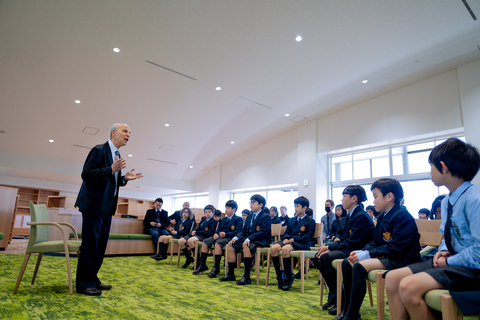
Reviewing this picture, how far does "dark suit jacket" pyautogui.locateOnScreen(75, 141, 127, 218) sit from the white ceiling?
114 inches

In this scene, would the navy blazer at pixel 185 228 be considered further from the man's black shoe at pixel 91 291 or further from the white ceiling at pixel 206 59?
the man's black shoe at pixel 91 291

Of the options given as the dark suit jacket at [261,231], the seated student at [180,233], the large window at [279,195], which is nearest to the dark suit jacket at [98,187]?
the dark suit jacket at [261,231]

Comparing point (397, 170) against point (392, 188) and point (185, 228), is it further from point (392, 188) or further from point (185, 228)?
point (392, 188)

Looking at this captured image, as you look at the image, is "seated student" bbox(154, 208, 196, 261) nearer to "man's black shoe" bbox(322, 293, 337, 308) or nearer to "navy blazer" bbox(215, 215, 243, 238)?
"navy blazer" bbox(215, 215, 243, 238)

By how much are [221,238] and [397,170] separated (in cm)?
486

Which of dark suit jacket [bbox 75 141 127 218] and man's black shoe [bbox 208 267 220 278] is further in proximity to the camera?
man's black shoe [bbox 208 267 220 278]

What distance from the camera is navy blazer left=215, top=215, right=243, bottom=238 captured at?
15.3 feet

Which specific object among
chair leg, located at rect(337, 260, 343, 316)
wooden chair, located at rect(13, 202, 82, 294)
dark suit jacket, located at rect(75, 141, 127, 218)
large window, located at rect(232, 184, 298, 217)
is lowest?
chair leg, located at rect(337, 260, 343, 316)

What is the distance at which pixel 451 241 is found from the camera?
1496 mm

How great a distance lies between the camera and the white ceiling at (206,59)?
15.1ft

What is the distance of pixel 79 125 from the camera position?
26.2ft

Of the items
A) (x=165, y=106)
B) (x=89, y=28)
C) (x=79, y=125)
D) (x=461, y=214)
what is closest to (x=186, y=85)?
(x=165, y=106)

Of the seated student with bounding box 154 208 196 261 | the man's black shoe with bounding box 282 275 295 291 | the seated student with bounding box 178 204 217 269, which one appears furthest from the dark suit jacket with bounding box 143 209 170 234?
the man's black shoe with bounding box 282 275 295 291

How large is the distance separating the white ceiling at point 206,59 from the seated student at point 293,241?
2936mm
